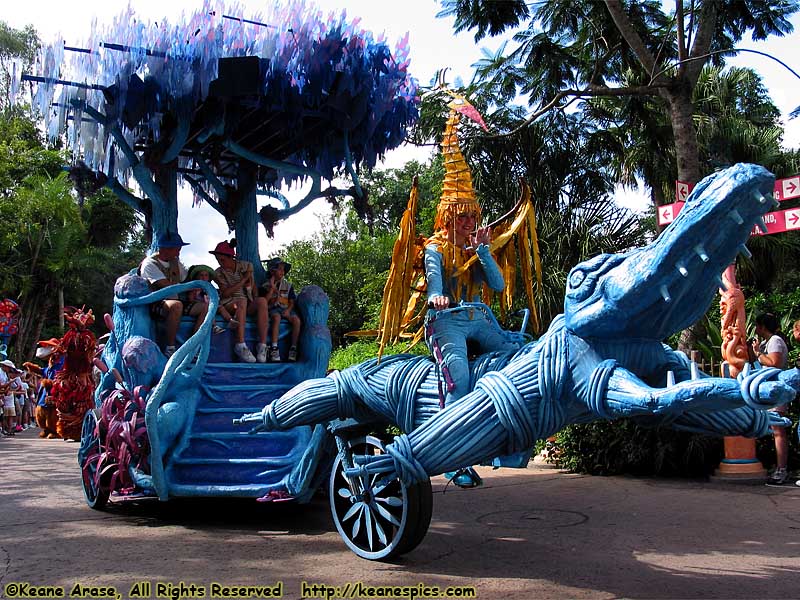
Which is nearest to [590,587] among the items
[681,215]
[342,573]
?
[342,573]

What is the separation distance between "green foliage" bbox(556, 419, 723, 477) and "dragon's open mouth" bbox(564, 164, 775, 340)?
480cm

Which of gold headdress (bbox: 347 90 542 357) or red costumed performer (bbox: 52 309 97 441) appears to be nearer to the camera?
gold headdress (bbox: 347 90 542 357)

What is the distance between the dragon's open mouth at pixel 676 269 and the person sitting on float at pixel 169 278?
3.50 metres

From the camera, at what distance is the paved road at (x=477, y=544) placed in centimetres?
398

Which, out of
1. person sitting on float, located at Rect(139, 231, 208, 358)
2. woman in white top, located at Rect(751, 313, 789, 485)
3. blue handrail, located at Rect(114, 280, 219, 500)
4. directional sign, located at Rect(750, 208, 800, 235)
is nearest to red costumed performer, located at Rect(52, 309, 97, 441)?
person sitting on float, located at Rect(139, 231, 208, 358)

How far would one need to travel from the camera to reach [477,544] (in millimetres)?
4863

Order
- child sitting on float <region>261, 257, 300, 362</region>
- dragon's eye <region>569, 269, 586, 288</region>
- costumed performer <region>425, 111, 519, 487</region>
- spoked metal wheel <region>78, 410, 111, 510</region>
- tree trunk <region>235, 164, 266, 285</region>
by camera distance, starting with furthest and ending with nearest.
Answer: tree trunk <region>235, 164, 266, 285</region>
child sitting on float <region>261, 257, 300, 362</region>
spoked metal wheel <region>78, 410, 111, 510</region>
costumed performer <region>425, 111, 519, 487</region>
dragon's eye <region>569, 269, 586, 288</region>

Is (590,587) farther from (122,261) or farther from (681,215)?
(122,261)

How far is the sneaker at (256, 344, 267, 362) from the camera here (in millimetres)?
6270

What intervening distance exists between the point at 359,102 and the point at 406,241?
75.2 inches

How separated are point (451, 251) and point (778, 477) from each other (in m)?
4.64

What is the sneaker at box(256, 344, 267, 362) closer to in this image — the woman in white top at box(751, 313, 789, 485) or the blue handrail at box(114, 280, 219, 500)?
the blue handrail at box(114, 280, 219, 500)

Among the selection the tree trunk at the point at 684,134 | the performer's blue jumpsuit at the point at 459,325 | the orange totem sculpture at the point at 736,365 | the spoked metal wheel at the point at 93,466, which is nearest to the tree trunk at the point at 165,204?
the spoked metal wheel at the point at 93,466

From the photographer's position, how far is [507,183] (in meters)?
15.7
